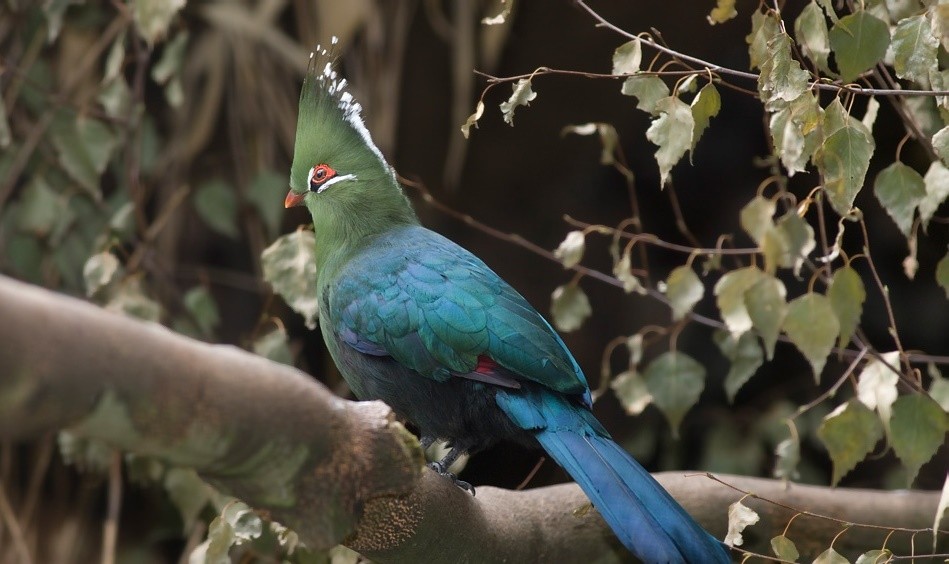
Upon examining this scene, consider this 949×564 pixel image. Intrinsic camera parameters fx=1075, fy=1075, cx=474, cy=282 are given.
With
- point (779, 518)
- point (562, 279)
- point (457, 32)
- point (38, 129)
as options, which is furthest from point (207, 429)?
point (562, 279)

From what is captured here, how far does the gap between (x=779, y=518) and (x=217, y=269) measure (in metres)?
2.27

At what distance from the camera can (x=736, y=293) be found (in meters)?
1.49

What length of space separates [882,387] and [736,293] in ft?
1.26

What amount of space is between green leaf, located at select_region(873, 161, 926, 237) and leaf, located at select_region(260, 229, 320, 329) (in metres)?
1.09

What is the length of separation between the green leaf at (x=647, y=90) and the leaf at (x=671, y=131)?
0.35ft

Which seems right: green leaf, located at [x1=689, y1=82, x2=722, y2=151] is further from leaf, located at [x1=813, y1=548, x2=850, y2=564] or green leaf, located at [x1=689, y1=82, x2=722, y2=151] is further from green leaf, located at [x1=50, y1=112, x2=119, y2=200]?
green leaf, located at [x1=50, y1=112, x2=119, y2=200]

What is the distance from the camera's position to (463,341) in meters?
1.90

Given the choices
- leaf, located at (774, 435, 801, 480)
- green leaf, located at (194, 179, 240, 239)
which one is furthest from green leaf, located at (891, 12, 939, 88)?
green leaf, located at (194, 179, 240, 239)

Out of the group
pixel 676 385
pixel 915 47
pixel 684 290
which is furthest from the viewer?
pixel 676 385

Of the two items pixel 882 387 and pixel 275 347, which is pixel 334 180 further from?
pixel 882 387

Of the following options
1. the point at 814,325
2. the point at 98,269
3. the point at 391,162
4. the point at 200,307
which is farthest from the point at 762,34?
the point at 391,162

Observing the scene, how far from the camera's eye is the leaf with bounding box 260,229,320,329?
84.1 inches

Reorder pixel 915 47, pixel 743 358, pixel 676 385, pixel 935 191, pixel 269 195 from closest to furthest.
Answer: pixel 915 47, pixel 935 191, pixel 743 358, pixel 676 385, pixel 269 195

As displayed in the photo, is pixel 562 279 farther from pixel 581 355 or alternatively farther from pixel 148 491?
pixel 148 491
